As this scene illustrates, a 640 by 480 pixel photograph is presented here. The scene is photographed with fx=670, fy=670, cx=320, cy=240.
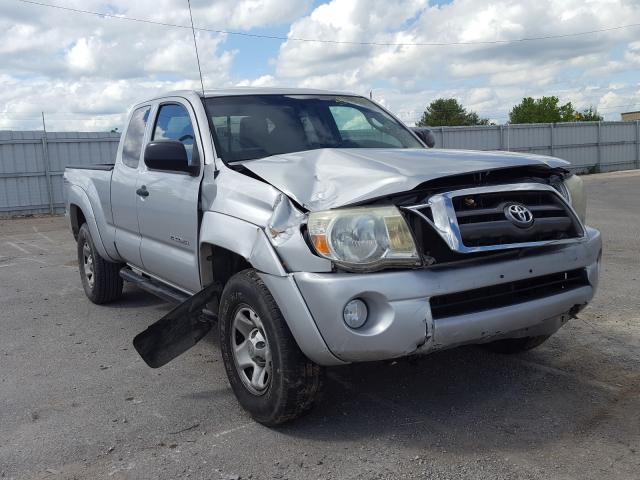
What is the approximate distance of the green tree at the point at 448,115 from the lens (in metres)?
62.5

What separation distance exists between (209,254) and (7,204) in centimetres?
1645

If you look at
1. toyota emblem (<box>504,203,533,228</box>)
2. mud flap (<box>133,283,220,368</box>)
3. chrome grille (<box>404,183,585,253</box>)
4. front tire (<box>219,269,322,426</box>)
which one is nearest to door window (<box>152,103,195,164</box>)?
mud flap (<box>133,283,220,368</box>)

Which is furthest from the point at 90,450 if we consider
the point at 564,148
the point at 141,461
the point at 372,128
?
the point at 564,148

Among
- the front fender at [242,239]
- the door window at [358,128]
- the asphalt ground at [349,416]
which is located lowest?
the asphalt ground at [349,416]

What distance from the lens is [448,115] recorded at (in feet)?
207

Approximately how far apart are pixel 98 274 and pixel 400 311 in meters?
4.23

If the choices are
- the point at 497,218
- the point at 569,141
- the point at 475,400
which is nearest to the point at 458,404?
the point at 475,400

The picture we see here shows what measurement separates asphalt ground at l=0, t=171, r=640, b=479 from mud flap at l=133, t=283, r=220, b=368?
11.8 inches

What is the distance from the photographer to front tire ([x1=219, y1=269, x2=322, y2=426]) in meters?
3.31

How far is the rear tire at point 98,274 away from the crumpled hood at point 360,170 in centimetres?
304

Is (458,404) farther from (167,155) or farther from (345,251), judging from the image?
(167,155)

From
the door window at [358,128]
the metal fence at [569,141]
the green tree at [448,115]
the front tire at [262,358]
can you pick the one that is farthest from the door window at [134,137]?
the green tree at [448,115]

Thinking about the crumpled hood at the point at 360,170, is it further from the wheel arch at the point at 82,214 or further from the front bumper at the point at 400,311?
the wheel arch at the point at 82,214

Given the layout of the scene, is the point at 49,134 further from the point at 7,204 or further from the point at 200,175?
the point at 200,175
